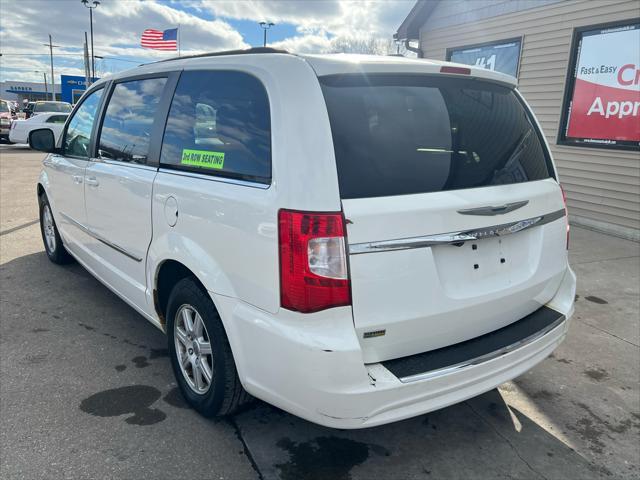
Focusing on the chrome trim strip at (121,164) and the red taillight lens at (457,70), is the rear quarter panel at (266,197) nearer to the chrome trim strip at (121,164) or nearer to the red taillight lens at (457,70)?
the chrome trim strip at (121,164)

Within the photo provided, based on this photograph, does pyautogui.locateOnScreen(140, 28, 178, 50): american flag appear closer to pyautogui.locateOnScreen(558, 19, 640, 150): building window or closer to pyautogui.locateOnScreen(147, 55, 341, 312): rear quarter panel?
pyautogui.locateOnScreen(558, 19, 640, 150): building window

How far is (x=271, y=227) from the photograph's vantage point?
2.10 metres

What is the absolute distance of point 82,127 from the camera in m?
4.27

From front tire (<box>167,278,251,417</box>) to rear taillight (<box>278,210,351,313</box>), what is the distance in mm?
652

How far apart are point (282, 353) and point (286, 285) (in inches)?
11.2

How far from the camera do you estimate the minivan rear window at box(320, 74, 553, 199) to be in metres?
A: 2.11

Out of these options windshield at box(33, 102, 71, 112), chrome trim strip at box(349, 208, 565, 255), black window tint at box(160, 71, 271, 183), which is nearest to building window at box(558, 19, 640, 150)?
chrome trim strip at box(349, 208, 565, 255)

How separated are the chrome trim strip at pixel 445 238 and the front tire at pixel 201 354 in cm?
90

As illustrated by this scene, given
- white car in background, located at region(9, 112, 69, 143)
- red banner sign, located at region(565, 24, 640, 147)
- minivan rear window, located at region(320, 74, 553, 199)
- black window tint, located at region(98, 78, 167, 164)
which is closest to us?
minivan rear window, located at region(320, 74, 553, 199)

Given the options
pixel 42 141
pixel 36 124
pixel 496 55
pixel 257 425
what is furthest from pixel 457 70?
pixel 36 124

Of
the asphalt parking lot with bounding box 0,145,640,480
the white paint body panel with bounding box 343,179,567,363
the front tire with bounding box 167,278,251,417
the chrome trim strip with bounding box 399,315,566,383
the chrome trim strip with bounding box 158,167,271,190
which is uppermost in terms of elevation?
the chrome trim strip with bounding box 158,167,271,190

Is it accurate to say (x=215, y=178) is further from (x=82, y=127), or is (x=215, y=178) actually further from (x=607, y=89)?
(x=607, y=89)

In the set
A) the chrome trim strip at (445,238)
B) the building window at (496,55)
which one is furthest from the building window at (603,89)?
the chrome trim strip at (445,238)

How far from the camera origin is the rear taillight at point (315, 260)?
2.01 m
